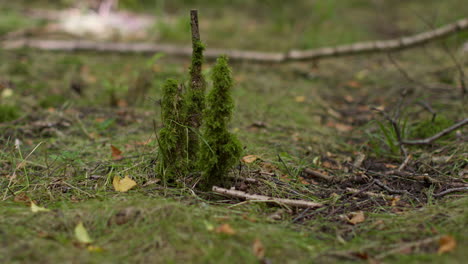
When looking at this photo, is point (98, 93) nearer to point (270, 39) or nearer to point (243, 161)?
point (243, 161)

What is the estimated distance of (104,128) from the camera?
3.21 m

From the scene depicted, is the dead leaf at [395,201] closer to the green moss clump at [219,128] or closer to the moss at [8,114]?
the green moss clump at [219,128]

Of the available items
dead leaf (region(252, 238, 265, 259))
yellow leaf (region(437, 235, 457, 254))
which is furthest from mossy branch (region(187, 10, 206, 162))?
yellow leaf (region(437, 235, 457, 254))

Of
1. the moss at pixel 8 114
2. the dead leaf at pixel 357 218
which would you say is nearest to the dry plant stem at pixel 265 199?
the dead leaf at pixel 357 218

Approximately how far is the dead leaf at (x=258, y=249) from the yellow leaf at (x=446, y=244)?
665 mm

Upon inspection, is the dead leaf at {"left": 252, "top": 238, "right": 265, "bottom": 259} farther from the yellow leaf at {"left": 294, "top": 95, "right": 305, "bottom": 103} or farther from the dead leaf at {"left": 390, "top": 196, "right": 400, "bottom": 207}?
the yellow leaf at {"left": 294, "top": 95, "right": 305, "bottom": 103}

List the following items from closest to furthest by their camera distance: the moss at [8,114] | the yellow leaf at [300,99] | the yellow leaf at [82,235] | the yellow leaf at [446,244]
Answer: the yellow leaf at [446,244] → the yellow leaf at [82,235] → the moss at [8,114] → the yellow leaf at [300,99]

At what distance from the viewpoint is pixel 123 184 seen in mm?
1969

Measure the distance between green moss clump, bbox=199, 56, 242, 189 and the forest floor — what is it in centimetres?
17

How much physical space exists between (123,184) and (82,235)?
49cm

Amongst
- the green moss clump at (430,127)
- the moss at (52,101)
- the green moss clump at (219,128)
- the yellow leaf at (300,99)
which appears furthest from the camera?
the yellow leaf at (300,99)

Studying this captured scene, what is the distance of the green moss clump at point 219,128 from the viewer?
1.77 m

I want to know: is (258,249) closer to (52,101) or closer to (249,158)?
(249,158)

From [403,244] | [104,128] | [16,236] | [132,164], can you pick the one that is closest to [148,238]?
[16,236]
